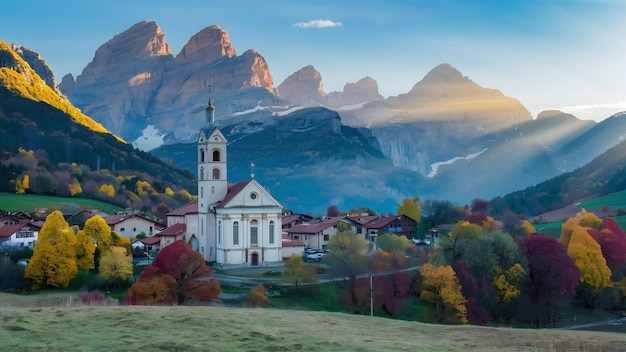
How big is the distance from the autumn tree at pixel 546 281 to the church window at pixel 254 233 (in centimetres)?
2583

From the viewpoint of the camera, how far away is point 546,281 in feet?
238

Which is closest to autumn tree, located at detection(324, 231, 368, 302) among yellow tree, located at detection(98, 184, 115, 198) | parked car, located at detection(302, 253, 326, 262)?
parked car, located at detection(302, 253, 326, 262)

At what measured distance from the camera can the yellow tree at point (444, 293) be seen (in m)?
64.4

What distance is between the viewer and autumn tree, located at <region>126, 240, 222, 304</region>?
187ft

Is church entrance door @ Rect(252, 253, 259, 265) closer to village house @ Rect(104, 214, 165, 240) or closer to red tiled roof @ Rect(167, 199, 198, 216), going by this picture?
red tiled roof @ Rect(167, 199, 198, 216)

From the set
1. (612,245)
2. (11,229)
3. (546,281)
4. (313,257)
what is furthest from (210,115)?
(612,245)

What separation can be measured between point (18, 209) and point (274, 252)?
50.0m

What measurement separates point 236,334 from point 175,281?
2980 cm

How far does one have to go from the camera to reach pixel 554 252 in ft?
252

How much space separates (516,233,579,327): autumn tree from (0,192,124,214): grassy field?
241 ft

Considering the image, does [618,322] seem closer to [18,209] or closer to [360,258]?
[360,258]

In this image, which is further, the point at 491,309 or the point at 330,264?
the point at 330,264

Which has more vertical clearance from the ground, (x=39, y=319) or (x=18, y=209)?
(x=18, y=209)

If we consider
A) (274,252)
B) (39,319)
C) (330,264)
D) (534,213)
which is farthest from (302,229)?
(534,213)
